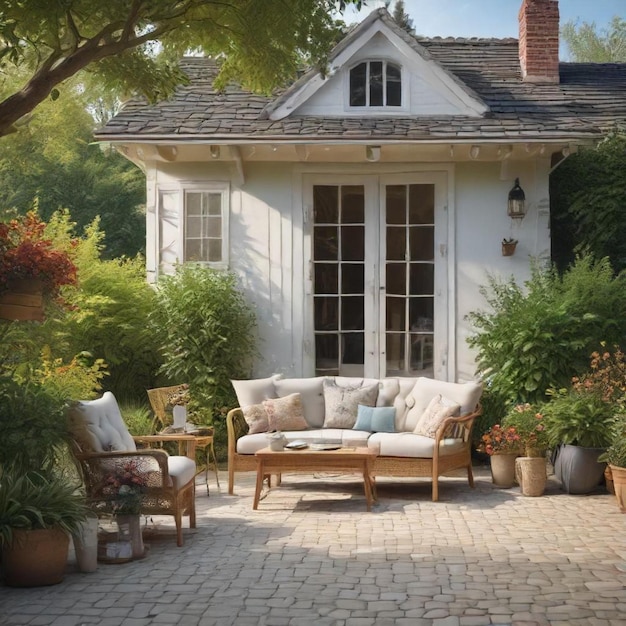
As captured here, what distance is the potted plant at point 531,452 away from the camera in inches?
380

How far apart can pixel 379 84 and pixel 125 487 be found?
7077 millimetres

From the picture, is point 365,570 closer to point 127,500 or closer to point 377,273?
point 127,500

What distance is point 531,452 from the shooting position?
973 cm

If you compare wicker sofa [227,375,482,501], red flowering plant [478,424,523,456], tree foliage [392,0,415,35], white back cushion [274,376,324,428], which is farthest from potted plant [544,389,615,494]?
tree foliage [392,0,415,35]

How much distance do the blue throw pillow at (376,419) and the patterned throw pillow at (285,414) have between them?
61 centimetres

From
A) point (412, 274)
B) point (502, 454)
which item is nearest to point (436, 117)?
point (412, 274)

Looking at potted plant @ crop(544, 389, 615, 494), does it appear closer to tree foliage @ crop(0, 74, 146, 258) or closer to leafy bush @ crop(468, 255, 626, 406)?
leafy bush @ crop(468, 255, 626, 406)

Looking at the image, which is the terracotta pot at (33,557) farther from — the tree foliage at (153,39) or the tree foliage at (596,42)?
the tree foliage at (596,42)

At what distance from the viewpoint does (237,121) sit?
474 inches

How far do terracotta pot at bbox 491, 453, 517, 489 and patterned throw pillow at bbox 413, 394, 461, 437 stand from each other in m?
0.69

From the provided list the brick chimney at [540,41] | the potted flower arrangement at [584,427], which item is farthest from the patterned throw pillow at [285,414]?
the brick chimney at [540,41]

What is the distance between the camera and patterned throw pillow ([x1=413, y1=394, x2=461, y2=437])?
9852 mm

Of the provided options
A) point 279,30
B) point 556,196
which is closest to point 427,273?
point 556,196

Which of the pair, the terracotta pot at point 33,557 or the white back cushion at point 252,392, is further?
the white back cushion at point 252,392
